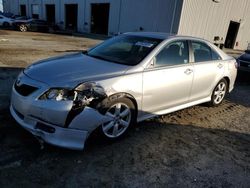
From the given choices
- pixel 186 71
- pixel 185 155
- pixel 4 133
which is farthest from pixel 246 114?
pixel 4 133

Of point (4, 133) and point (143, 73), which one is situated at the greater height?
point (143, 73)

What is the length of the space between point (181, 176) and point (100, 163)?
101 centimetres

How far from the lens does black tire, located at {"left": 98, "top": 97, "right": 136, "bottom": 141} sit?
364cm

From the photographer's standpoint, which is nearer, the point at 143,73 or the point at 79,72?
the point at 79,72

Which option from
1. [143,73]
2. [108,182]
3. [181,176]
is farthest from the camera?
[143,73]

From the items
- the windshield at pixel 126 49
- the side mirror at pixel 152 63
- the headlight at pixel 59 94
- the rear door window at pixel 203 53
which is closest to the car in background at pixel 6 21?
the windshield at pixel 126 49

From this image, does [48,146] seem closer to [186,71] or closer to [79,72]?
[79,72]

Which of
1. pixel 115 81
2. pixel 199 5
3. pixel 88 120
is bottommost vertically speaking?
pixel 88 120

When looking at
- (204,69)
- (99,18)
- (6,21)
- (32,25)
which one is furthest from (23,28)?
(204,69)

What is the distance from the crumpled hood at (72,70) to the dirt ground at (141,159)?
2.73 ft

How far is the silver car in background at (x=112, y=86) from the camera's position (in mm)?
3391

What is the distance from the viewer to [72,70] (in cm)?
383

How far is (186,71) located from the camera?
187 inches

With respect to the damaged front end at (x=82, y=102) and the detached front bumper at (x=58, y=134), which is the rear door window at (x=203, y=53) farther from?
the detached front bumper at (x=58, y=134)
